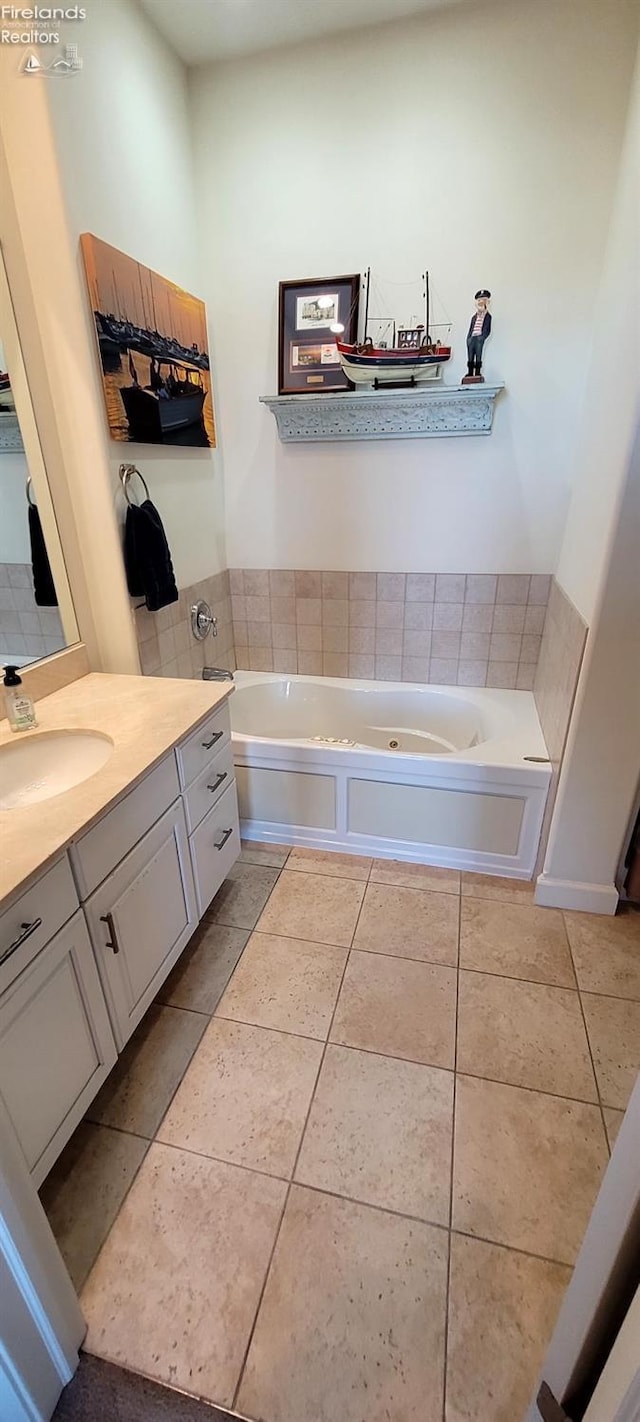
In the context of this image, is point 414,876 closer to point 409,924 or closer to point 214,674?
point 409,924

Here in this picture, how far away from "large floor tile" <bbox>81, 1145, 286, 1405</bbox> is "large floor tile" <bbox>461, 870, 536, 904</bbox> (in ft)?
3.82

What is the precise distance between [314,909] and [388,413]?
2033mm

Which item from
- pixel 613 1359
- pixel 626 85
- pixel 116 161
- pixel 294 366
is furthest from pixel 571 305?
pixel 613 1359

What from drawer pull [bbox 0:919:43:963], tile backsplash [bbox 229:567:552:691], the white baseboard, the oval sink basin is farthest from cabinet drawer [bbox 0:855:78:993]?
tile backsplash [bbox 229:567:552:691]

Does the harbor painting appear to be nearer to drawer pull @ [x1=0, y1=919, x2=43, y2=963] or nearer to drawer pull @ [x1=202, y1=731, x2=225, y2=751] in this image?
drawer pull @ [x1=202, y1=731, x2=225, y2=751]

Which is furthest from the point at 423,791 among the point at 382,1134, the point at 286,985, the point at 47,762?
the point at 47,762

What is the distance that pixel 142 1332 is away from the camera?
3.37ft

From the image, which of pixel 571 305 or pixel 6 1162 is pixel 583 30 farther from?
pixel 6 1162

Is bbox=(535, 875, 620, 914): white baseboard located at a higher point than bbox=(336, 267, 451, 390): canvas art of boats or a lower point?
lower

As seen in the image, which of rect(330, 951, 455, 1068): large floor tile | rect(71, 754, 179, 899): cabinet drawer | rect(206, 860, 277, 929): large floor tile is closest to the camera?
rect(71, 754, 179, 899): cabinet drawer

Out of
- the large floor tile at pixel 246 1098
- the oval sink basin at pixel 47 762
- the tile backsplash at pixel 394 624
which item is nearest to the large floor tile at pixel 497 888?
the large floor tile at pixel 246 1098

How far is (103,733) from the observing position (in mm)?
1469

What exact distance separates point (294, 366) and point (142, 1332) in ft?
9.73

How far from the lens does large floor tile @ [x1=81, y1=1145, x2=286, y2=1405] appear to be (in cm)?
100
